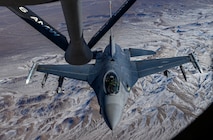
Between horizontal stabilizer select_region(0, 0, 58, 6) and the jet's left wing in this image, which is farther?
the jet's left wing

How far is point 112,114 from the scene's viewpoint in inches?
640

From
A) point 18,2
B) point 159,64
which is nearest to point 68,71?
point 159,64

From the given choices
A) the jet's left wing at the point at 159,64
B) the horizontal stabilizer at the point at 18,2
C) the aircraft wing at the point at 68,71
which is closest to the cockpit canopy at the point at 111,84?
the aircraft wing at the point at 68,71

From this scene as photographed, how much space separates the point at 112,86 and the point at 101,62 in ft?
18.2

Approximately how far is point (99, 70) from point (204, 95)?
28.1 metres

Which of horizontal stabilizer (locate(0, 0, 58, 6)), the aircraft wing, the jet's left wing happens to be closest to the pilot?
the aircraft wing

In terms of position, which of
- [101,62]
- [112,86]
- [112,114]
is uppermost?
[101,62]

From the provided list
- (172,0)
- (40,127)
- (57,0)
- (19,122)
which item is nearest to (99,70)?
(57,0)

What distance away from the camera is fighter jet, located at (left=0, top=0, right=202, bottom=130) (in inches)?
168

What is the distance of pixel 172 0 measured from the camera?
130m

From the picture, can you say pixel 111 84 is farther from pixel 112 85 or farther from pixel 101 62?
pixel 101 62

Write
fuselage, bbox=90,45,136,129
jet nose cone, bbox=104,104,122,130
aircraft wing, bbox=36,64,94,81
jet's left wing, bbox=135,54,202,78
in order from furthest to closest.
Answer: jet's left wing, bbox=135,54,202,78 → aircraft wing, bbox=36,64,94,81 → fuselage, bbox=90,45,136,129 → jet nose cone, bbox=104,104,122,130

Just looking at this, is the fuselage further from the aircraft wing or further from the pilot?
the aircraft wing

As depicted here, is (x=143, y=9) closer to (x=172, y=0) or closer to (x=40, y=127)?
(x=172, y=0)
